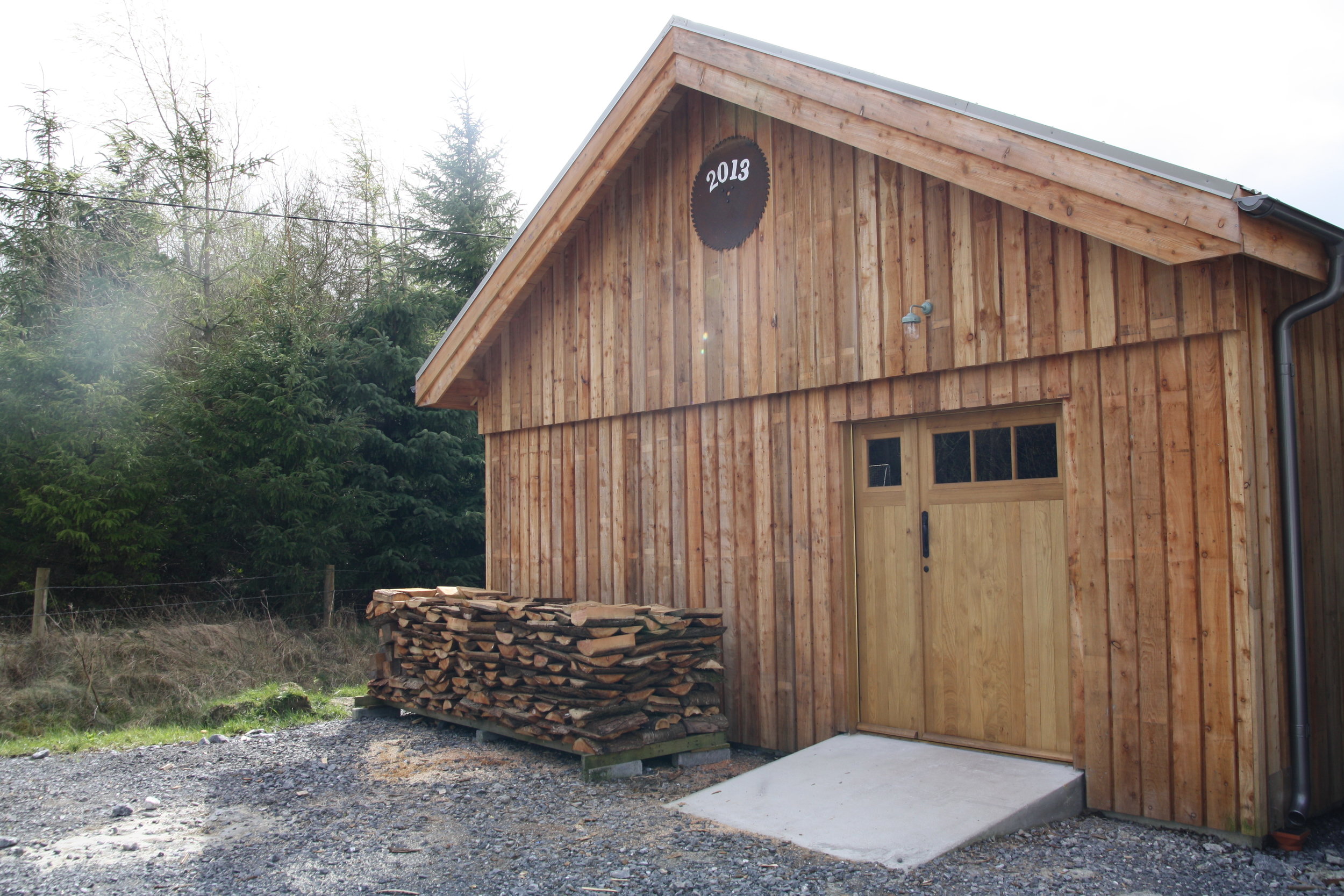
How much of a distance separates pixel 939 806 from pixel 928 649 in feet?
4.78

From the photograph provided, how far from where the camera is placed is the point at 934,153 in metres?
5.98

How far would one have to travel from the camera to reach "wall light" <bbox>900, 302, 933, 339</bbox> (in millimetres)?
6375

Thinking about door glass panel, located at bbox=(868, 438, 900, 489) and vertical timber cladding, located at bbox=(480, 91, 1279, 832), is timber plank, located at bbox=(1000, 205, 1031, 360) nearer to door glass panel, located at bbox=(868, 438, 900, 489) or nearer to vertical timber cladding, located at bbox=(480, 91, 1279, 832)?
vertical timber cladding, located at bbox=(480, 91, 1279, 832)

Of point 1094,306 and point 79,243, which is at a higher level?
point 79,243

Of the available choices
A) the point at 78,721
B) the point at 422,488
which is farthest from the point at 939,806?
the point at 422,488

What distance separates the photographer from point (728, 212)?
7863mm

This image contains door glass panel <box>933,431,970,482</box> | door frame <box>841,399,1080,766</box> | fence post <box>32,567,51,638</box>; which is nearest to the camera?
door frame <box>841,399,1080,766</box>

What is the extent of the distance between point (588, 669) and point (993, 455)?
10.3 ft

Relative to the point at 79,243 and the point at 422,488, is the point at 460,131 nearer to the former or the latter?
the point at 79,243

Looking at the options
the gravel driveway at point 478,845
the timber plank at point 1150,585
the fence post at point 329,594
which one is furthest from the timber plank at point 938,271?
the fence post at point 329,594

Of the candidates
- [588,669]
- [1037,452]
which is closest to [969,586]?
[1037,452]


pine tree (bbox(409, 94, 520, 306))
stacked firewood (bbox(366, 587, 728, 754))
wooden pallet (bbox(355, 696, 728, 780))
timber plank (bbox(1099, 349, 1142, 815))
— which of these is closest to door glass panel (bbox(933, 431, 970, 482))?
timber plank (bbox(1099, 349, 1142, 815))

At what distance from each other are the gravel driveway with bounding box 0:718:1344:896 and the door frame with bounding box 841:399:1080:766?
86cm

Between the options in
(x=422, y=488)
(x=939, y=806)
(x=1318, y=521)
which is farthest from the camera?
(x=422, y=488)
